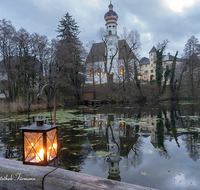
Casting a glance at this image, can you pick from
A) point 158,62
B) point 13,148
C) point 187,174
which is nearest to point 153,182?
point 187,174

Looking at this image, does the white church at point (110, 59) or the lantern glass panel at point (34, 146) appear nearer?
the lantern glass panel at point (34, 146)

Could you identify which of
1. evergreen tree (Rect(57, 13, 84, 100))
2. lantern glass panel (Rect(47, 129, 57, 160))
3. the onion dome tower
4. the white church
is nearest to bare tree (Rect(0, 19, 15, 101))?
evergreen tree (Rect(57, 13, 84, 100))

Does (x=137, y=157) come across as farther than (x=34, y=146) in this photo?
Yes

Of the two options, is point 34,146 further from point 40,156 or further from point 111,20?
point 111,20

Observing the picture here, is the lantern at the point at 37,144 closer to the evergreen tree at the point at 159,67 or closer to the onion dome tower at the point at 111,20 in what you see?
the evergreen tree at the point at 159,67

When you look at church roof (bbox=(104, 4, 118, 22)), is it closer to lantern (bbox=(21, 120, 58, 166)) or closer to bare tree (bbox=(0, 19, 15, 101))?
bare tree (bbox=(0, 19, 15, 101))

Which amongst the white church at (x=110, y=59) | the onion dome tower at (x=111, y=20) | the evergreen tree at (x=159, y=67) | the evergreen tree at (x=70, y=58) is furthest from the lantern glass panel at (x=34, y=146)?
the onion dome tower at (x=111, y=20)

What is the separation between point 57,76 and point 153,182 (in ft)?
65.5

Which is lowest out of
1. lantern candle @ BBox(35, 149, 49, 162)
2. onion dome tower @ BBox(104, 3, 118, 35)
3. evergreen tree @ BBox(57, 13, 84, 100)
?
lantern candle @ BBox(35, 149, 49, 162)

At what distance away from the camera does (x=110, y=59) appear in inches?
1805

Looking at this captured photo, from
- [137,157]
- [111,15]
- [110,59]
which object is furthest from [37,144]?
[111,15]

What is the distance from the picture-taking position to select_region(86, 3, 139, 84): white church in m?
33.7

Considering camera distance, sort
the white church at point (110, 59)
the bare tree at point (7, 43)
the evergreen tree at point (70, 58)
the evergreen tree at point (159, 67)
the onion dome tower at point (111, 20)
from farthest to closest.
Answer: the onion dome tower at point (111, 20) < the evergreen tree at point (159, 67) < the white church at point (110, 59) < the evergreen tree at point (70, 58) < the bare tree at point (7, 43)

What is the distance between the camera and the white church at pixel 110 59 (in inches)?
1325
